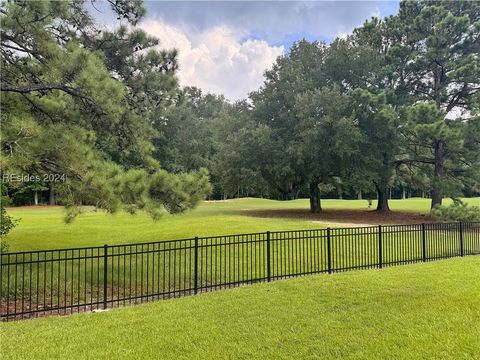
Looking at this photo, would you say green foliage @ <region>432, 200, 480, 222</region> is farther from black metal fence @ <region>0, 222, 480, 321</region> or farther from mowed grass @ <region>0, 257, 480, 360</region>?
mowed grass @ <region>0, 257, 480, 360</region>

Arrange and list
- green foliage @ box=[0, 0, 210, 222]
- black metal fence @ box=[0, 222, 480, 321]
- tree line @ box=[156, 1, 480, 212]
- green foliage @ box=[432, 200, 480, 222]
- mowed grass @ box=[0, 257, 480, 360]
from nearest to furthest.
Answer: mowed grass @ box=[0, 257, 480, 360] < green foliage @ box=[0, 0, 210, 222] < black metal fence @ box=[0, 222, 480, 321] < green foliage @ box=[432, 200, 480, 222] < tree line @ box=[156, 1, 480, 212]

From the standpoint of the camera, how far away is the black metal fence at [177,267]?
7328 mm

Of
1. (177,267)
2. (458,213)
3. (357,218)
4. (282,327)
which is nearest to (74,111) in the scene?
(177,267)

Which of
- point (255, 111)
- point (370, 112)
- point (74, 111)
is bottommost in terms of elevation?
point (74, 111)

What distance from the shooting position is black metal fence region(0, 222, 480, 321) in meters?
7.33

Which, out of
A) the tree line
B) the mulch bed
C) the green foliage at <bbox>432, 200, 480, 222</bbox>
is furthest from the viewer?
the mulch bed

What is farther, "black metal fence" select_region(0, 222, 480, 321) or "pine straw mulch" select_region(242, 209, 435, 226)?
"pine straw mulch" select_region(242, 209, 435, 226)

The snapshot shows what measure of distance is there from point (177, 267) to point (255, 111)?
17.6 m

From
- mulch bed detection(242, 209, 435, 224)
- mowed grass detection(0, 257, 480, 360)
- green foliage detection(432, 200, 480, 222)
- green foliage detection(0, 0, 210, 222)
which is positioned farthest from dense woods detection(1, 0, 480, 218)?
green foliage detection(432, 200, 480, 222)

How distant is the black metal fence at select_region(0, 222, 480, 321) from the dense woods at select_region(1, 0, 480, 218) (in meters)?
1.60

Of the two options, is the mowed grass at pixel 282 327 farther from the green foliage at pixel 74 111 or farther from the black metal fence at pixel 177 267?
the green foliage at pixel 74 111

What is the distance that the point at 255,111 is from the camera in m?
25.9

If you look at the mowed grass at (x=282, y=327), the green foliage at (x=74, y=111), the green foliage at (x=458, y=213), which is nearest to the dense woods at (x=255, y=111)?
the green foliage at (x=74, y=111)

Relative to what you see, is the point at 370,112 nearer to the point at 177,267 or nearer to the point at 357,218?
the point at 357,218
